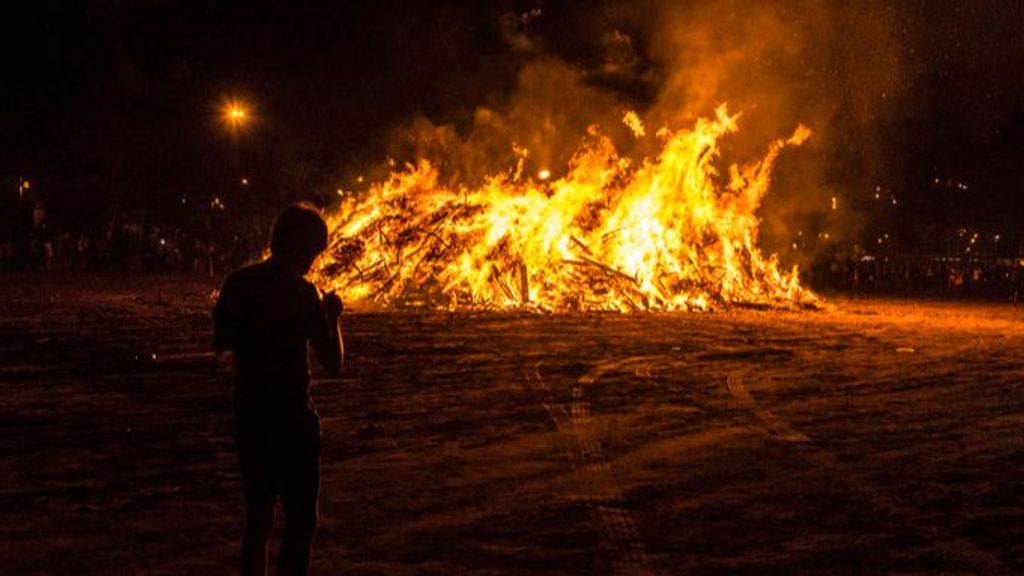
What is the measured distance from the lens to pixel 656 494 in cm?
701

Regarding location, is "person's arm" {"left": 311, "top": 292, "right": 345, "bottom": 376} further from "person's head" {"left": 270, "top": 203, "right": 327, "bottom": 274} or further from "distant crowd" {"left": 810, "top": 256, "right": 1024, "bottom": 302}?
"distant crowd" {"left": 810, "top": 256, "right": 1024, "bottom": 302}

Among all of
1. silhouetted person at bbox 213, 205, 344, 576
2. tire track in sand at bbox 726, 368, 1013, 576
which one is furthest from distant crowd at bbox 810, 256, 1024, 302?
silhouetted person at bbox 213, 205, 344, 576

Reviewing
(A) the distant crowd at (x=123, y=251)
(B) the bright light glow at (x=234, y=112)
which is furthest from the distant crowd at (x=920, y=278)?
(A) the distant crowd at (x=123, y=251)

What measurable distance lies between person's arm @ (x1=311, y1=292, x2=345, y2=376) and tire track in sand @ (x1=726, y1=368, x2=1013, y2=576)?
3.41 meters

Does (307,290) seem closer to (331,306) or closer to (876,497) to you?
(331,306)

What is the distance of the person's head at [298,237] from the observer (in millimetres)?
4488

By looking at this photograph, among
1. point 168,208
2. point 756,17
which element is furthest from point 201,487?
point 168,208

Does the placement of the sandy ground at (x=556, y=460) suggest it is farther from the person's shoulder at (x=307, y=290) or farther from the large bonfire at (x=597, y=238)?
the large bonfire at (x=597, y=238)

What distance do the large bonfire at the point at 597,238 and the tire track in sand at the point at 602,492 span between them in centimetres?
1419

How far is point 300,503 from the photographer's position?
173 inches

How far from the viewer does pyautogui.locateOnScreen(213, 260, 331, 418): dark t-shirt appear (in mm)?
4375

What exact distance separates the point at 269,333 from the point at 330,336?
26 cm

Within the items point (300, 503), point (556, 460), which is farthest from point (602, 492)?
point (300, 503)

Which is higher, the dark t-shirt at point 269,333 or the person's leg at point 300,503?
the dark t-shirt at point 269,333
